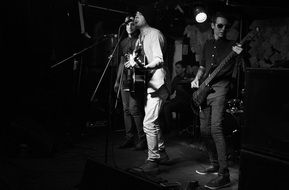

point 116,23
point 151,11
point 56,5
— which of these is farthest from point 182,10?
point 151,11

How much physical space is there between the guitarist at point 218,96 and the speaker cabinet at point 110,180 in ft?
4.41

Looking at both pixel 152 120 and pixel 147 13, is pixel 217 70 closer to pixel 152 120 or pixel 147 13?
pixel 152 120

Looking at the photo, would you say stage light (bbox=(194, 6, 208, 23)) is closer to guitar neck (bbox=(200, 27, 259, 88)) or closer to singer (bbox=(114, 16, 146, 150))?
singer (bbox=(114, 16, 146, 150))

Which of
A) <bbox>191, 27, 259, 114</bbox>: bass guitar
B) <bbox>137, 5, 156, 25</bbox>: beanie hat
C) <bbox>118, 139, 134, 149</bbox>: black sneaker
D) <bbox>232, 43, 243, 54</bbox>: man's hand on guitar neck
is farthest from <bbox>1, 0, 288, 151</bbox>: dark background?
<bbox>232, 43, 243, 54</bbox>: man's hand on guitar neck

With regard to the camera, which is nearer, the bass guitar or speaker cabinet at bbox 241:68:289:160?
speaker cabinet at bbox 241:68:289:160

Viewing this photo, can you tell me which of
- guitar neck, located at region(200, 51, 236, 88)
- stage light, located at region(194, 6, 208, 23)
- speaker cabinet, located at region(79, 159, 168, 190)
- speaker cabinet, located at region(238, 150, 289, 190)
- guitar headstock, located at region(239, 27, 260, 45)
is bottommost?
speaker cabinet, located at region(79, 159, 168, 190)

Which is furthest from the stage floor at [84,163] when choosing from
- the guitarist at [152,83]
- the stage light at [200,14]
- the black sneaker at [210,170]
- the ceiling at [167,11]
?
the ceiling at [167,11]

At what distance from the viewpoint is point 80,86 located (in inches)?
309

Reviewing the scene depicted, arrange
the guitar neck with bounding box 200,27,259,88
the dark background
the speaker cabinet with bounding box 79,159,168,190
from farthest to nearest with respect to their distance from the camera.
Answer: the dark background < the guitar neck with bounding box 200,27,259,88 < the speaker cabinet with bounding box 79,159,168,190

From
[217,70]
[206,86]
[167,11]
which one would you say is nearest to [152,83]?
[206,86]

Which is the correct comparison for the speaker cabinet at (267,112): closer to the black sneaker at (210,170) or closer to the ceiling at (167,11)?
the black sneaker at (210,170)

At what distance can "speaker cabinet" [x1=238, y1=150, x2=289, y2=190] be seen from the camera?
2074 millimetres

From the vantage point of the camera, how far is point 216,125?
3922mm

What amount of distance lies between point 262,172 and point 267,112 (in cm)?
40
